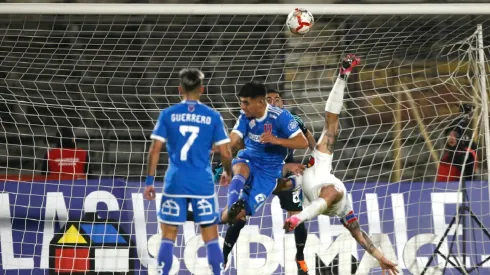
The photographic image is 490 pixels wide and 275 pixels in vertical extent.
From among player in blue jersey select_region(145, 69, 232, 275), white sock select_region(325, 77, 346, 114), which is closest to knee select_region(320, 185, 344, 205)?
white sock select_region(325, 77, 346, 114)

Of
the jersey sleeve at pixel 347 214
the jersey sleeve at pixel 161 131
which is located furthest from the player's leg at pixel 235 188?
the jersey sleeve at pixel 161 131

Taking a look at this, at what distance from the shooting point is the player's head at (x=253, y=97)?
8383mm

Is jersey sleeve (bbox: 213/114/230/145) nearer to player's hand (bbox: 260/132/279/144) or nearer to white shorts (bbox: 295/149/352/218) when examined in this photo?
player's hand (bbox: 260/132/279/144)

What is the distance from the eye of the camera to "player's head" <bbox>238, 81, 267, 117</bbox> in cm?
838

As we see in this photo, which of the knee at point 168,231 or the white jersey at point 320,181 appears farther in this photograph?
the white jersey at point 320,181

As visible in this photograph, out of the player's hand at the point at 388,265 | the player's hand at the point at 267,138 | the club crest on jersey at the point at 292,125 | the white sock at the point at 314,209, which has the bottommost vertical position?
the player's hand at the point at 388,265

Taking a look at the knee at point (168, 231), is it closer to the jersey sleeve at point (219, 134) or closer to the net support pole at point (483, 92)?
the jersey sleeve at point (219, 134)

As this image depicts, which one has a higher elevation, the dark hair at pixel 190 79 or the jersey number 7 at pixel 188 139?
the dark hair at pixel 190 79

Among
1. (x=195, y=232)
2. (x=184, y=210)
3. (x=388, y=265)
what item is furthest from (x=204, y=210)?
(x=195, y=232)

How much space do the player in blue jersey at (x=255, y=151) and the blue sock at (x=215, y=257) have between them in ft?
3.14

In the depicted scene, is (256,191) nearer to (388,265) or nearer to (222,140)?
(388,265)

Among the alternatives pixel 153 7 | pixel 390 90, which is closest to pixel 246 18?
pixel 390 90

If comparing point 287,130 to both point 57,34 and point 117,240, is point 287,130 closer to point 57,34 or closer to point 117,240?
point 117,240

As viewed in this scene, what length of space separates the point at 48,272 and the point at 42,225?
0.47 meters
